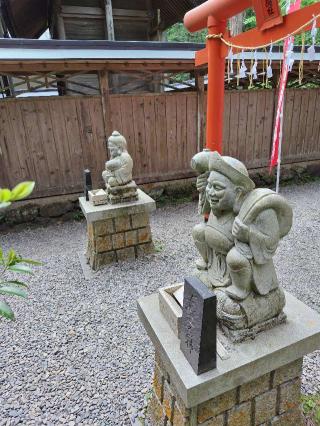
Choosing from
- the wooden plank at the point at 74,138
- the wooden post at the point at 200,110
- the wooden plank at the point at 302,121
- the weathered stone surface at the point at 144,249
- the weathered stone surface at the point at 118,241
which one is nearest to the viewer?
the weathered stone surface at the point at 118,241

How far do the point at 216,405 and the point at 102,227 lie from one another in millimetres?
2854

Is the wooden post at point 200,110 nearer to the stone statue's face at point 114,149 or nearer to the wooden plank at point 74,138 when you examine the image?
the wooden plank at point 74,138

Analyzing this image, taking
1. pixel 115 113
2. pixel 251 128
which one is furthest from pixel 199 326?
pixel 251 128

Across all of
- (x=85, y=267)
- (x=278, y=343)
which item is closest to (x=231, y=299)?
(x=278, y=343)

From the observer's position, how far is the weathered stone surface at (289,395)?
1.87 m

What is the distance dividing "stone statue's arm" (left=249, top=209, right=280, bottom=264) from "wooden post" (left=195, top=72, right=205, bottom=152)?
5498mm

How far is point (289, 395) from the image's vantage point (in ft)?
6.24

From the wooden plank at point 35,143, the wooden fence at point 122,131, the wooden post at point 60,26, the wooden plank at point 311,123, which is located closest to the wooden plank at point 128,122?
the wooden fence at point 122,131

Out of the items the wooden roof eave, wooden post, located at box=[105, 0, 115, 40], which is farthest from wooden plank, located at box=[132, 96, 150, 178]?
wooden post, located at box=[105, 0, 115, 40]

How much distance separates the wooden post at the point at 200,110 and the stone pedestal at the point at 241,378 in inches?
209

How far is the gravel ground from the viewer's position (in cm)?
242

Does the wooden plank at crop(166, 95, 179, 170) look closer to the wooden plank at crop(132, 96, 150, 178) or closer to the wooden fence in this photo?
the wooden fence

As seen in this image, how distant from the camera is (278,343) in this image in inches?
67.2

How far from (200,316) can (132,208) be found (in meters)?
2.88
